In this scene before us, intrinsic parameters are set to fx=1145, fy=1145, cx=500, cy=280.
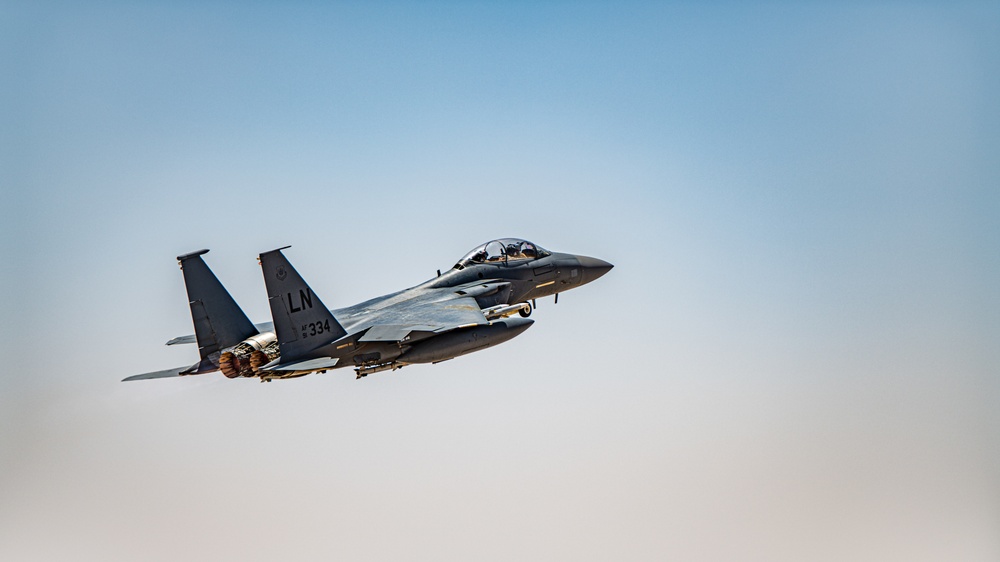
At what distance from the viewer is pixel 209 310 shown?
32.0 meters

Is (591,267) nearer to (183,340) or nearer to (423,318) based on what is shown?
(423,318)

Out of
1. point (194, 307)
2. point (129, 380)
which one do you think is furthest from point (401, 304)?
point (129, 380)

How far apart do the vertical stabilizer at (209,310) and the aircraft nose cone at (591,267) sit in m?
11.5

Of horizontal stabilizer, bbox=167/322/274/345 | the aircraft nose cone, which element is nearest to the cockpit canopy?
the aircraft nose cone

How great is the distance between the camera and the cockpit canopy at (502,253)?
3575 cm

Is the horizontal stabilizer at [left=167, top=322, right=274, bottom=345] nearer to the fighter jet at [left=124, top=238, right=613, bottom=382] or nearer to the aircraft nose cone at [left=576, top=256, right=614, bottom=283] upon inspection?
the fighter jet at [left=124, top=238, right=613, bottom=382]

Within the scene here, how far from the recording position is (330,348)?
97.0ft

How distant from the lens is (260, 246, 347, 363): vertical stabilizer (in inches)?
1142

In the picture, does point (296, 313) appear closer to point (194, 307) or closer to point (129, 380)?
point (194, 307)

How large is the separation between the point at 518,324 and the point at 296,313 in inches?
230

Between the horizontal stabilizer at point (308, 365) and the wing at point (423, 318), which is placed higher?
the wing at point (423, 318)

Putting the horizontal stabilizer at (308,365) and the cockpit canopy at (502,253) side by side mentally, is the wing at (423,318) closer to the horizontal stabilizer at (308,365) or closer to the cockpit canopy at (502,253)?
the horizontal stabilizer at (308,365)

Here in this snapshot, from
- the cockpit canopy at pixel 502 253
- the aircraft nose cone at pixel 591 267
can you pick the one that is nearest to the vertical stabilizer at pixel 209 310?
the cockpit canopy at pixel 502 253

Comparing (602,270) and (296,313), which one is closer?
(296,313)
